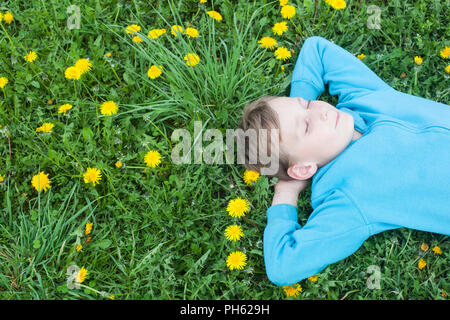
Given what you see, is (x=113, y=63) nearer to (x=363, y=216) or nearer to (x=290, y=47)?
(x=290, y=47)

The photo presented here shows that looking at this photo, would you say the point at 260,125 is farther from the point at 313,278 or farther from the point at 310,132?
the point at 313,278

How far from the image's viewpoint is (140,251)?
2.05 metres

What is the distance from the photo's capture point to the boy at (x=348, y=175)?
1847 mm

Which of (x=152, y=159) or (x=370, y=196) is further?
(x=152, y=159)

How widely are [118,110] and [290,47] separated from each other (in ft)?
3.87

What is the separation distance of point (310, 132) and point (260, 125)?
258mm

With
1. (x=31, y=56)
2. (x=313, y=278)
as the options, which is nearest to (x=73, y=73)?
(x=31, y=56)

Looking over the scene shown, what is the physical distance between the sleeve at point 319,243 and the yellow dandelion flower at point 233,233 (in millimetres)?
186

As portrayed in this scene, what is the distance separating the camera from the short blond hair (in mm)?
1932

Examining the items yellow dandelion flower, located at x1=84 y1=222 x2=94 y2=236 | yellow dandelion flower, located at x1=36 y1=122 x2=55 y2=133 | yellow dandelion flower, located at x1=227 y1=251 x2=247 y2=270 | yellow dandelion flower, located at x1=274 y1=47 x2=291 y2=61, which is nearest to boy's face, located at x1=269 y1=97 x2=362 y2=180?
yellow dandelion flower, located at x1=274 y1=47 x2=291 y2=61

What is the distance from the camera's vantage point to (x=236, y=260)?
194cm

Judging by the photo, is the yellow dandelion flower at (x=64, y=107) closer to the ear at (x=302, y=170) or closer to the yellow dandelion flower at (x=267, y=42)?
the yellow dandelion flower at (x=267, y=42)

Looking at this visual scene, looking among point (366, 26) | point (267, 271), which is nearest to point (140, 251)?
point (267, 271)

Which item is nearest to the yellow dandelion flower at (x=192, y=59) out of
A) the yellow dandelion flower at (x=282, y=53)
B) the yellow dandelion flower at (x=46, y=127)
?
the yellow dandelion flower at (x=282, y=53)
